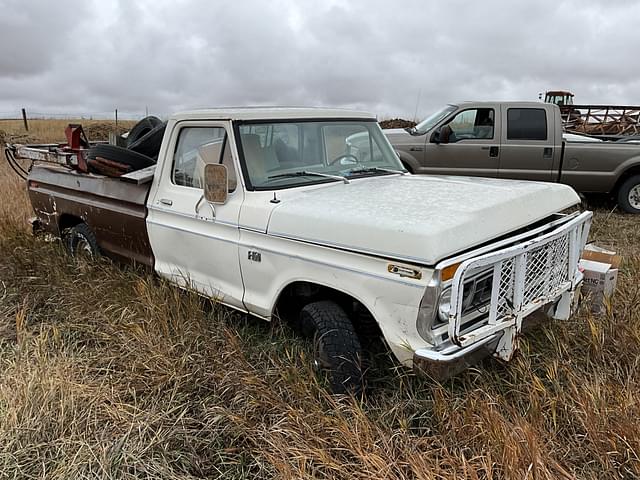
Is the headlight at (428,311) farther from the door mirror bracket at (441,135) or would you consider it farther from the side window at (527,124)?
the side window at (527,124)

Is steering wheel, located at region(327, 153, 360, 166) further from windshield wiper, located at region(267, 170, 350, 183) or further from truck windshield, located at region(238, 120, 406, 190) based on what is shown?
windshield wiper, located at region(267, 170, 350, 183)

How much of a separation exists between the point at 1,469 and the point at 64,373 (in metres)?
0.73

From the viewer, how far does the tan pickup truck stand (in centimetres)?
828

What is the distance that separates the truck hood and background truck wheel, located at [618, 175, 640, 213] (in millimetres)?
5782

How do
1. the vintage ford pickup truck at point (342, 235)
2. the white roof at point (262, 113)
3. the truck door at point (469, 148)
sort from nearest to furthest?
the vintage ford pickup truck at point (342, 235) → the white roof at point (262, 113) → the truck door at point (469, 148)

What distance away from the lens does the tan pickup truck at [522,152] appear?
828 cm

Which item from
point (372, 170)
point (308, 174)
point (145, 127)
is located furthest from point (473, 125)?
point (308, 174)

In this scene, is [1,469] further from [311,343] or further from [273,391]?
[311,343]

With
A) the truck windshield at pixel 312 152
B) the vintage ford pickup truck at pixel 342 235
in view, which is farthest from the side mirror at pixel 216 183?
the truck windshield at pixel 312 152

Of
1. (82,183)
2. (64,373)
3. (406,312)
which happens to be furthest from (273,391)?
(82,183)

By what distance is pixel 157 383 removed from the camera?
3.31 meters

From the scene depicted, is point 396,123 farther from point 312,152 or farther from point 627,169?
point 312,152

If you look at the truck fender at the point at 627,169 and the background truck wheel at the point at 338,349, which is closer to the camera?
the background truck wheel at the point at 338,349

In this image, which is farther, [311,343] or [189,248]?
[189,248]
